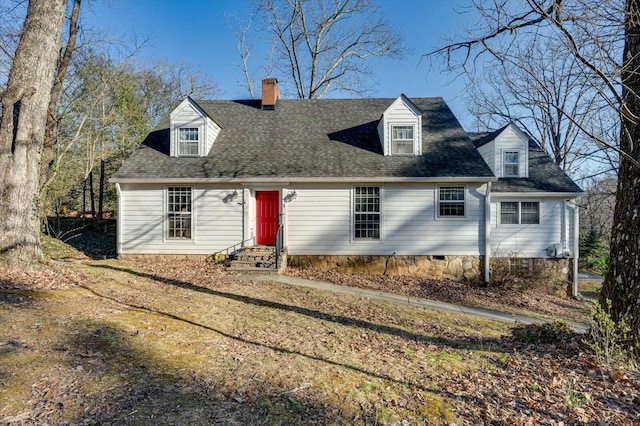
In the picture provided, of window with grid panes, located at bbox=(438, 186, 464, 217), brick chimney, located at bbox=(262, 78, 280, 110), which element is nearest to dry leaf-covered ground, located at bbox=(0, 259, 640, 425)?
window with grid panes, located at bbox=(438, 186, 464, 217)

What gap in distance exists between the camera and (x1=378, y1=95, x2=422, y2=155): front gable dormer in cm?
1140

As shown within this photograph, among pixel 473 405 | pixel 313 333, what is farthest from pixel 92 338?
pixel 473 405

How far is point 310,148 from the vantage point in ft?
38.7

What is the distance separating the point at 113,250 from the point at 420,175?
12.1 metres

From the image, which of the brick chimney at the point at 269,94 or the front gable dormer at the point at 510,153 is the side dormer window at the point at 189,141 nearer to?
the brick chimney at the point at 269,94

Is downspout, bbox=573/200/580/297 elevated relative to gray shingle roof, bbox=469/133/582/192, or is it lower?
lower

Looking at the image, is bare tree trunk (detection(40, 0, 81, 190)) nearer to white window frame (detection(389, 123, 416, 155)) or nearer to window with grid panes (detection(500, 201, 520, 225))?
white window frame (detection(389, 123, 416, 155))

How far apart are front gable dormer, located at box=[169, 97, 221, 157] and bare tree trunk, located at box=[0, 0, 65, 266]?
4536 mm

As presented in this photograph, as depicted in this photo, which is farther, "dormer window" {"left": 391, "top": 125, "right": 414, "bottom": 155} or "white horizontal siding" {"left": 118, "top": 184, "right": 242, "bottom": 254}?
"dormer window" {"left": 391, "top": 125, "right": 414, "bottom": 155}

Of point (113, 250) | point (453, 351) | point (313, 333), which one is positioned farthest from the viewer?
point (113, 250)

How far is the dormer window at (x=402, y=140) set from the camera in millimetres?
11461

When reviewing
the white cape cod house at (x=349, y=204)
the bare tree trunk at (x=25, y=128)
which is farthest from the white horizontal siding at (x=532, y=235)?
the bare tree trunk at (x=25, y=128)

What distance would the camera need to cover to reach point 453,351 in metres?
4.45

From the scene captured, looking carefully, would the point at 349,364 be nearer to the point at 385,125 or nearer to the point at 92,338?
the point at 92,338
